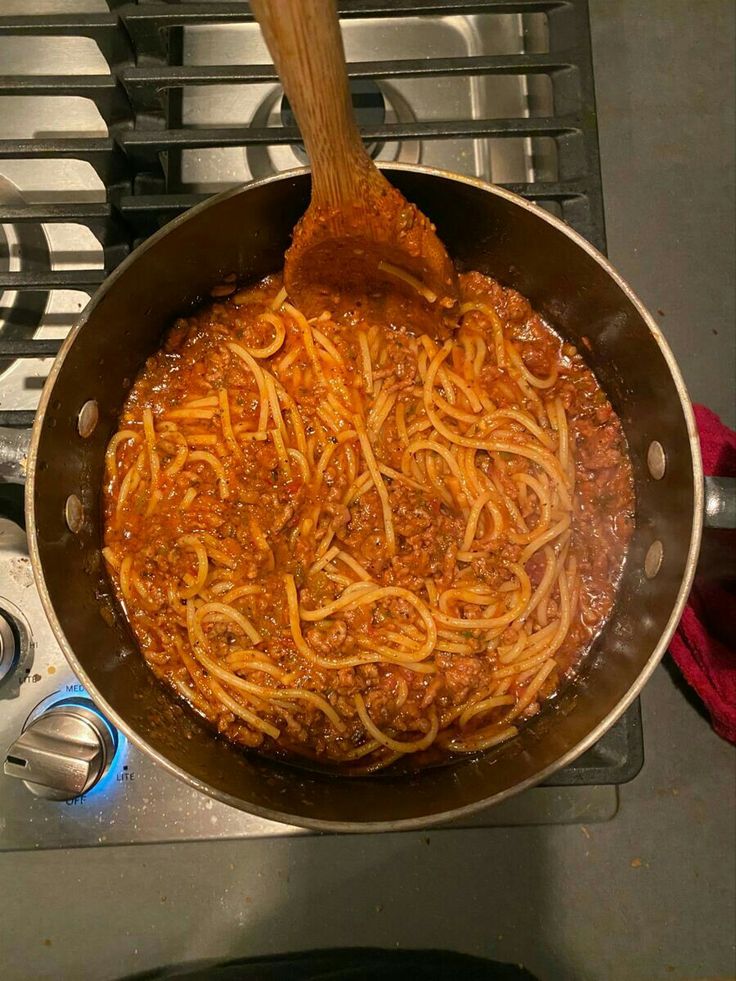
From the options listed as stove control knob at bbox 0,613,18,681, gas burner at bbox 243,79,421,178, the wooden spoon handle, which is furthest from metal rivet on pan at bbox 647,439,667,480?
stove control knob at bbox 0,613,18,681

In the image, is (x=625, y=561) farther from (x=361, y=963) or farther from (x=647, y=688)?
(x=361, y=963)

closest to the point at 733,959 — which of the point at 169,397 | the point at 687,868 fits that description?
the point at 687,868

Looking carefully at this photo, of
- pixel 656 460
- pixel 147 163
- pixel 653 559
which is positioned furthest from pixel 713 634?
pixel 147 163

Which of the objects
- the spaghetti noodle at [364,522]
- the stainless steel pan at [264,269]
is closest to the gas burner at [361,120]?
the stainless steel pan at [264,269]

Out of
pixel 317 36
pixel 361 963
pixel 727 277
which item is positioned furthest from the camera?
pixel 727 277

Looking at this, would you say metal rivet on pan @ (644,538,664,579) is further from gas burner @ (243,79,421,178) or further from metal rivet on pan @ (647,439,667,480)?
gas burner @ (243,79,421,178)

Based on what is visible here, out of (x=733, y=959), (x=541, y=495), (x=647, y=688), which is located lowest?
(x=733, y=959)
